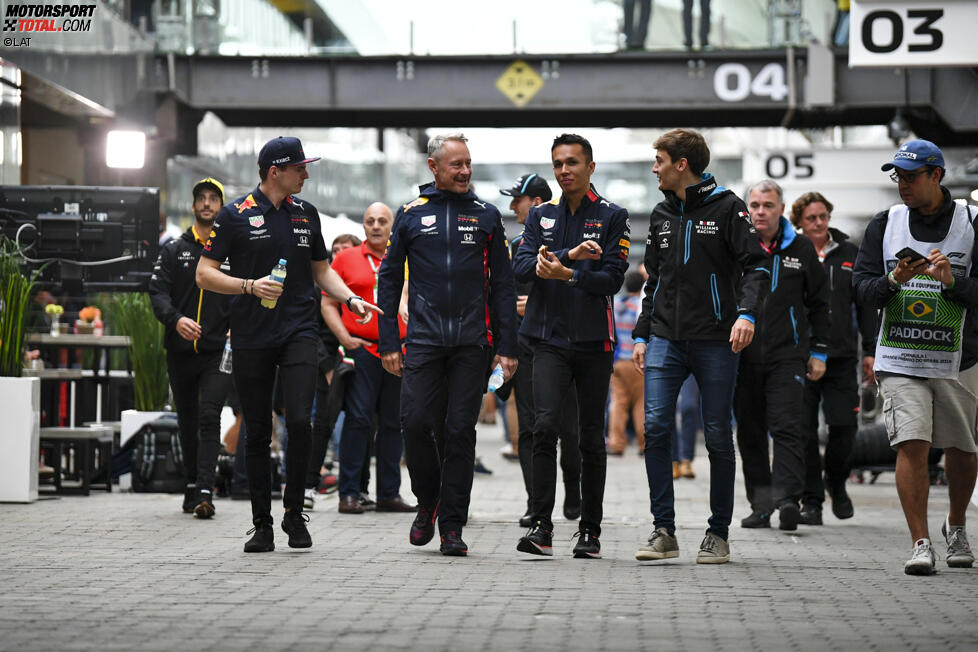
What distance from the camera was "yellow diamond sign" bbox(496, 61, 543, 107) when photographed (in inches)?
837

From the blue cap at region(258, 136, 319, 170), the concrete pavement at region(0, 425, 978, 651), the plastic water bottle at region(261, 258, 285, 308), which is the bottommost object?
the concrete pavement at region(0, 425, 978, 651)

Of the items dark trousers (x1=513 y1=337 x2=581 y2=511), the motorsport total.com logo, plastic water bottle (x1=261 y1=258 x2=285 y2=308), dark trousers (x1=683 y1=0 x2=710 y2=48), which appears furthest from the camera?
dark trousers (x1=683 y1=0 x2=710 y2=48)

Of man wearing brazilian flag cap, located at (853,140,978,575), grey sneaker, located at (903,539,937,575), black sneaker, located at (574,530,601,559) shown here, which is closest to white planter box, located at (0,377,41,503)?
black sneaker, located at (574,530,601,559)

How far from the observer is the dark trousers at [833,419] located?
34.8ft

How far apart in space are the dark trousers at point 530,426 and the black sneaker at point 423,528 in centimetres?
106

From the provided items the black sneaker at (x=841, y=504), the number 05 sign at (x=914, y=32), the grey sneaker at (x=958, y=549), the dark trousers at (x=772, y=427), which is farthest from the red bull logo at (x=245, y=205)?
the number 05 sign at (x=914, y=32)

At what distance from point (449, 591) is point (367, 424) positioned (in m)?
4.10

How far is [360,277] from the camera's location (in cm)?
1073

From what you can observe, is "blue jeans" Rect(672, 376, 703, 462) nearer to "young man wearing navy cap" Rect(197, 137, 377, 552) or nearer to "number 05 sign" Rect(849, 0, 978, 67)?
"number 05 sign" Rect(849, 0, 978, 67)

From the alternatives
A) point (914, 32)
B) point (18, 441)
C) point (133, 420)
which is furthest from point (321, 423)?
point (914, 32)

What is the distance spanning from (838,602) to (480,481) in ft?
26.5

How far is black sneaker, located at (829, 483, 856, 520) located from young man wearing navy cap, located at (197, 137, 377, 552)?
402 centimetres

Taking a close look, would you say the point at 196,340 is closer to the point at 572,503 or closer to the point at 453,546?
the point at 572,503

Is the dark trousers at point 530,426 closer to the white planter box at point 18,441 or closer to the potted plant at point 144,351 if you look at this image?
the white planter box at point 18,441
